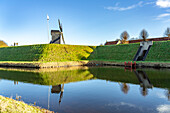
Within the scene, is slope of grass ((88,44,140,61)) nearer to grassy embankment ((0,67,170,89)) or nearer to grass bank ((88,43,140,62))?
grass bank ((88,43,140,62))

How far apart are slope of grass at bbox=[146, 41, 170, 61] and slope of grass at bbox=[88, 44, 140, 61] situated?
213 inches

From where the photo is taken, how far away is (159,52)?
38594mm

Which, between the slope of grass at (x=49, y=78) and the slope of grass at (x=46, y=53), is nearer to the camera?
the slope of grass at (x=49, y=78)

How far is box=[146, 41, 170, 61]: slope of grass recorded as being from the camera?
36406 millimetres

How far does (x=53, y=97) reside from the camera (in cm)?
1280

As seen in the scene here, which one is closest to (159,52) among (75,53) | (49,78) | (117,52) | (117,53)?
(117,53)

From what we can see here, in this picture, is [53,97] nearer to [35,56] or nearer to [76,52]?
[35,56]

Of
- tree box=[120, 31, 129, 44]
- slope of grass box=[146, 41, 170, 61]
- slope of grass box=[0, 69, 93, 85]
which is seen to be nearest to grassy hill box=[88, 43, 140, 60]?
slope of grass box=[146, 41, 170, 61]

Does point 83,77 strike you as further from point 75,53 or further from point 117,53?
point 75,53

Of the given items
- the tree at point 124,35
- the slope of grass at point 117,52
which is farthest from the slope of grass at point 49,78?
the tree at point 124,35

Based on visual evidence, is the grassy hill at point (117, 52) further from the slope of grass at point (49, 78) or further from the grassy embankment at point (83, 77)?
the slope of grass at point (49, 78)

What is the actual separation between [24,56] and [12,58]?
6711 millimetres

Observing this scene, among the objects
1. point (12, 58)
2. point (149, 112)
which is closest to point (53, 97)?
point (149, 112)

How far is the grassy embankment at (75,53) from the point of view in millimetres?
39706
